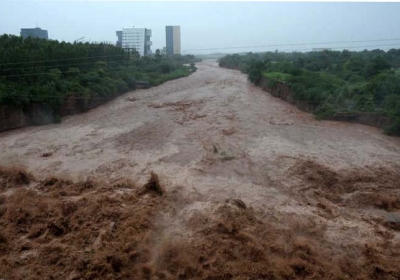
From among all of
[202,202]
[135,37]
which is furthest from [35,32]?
[202,202]

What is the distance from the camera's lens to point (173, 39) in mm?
68312

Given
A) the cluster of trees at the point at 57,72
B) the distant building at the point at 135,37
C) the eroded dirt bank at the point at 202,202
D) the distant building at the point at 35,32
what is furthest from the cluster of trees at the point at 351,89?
the distant building at the point at 135,37

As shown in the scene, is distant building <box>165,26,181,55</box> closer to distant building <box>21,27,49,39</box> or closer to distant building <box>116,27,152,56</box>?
distant building <box>116,27,152,56</box>

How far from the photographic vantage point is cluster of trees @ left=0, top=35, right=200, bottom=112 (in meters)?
16.9

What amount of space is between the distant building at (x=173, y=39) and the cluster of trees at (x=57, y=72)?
1451 inches

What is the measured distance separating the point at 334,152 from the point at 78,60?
1860 centimetres

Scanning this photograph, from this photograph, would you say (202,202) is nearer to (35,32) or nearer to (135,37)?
(35,32)

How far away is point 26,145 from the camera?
45.7ft

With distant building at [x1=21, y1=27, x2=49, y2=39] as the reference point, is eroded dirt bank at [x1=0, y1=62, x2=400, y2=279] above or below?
below

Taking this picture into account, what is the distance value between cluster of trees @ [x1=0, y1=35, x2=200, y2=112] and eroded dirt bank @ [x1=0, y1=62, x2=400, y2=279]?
5.79 feet

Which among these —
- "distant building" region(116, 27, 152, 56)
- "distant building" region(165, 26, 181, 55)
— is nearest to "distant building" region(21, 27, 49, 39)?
"distant building" region(116, 27, 152, 56)

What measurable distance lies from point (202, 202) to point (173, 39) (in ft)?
206

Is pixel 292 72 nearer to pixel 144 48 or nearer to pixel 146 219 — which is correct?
pixel 146 219

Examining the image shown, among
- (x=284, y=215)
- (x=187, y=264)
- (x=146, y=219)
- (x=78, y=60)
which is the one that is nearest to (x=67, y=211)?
(x=146, y=219)
